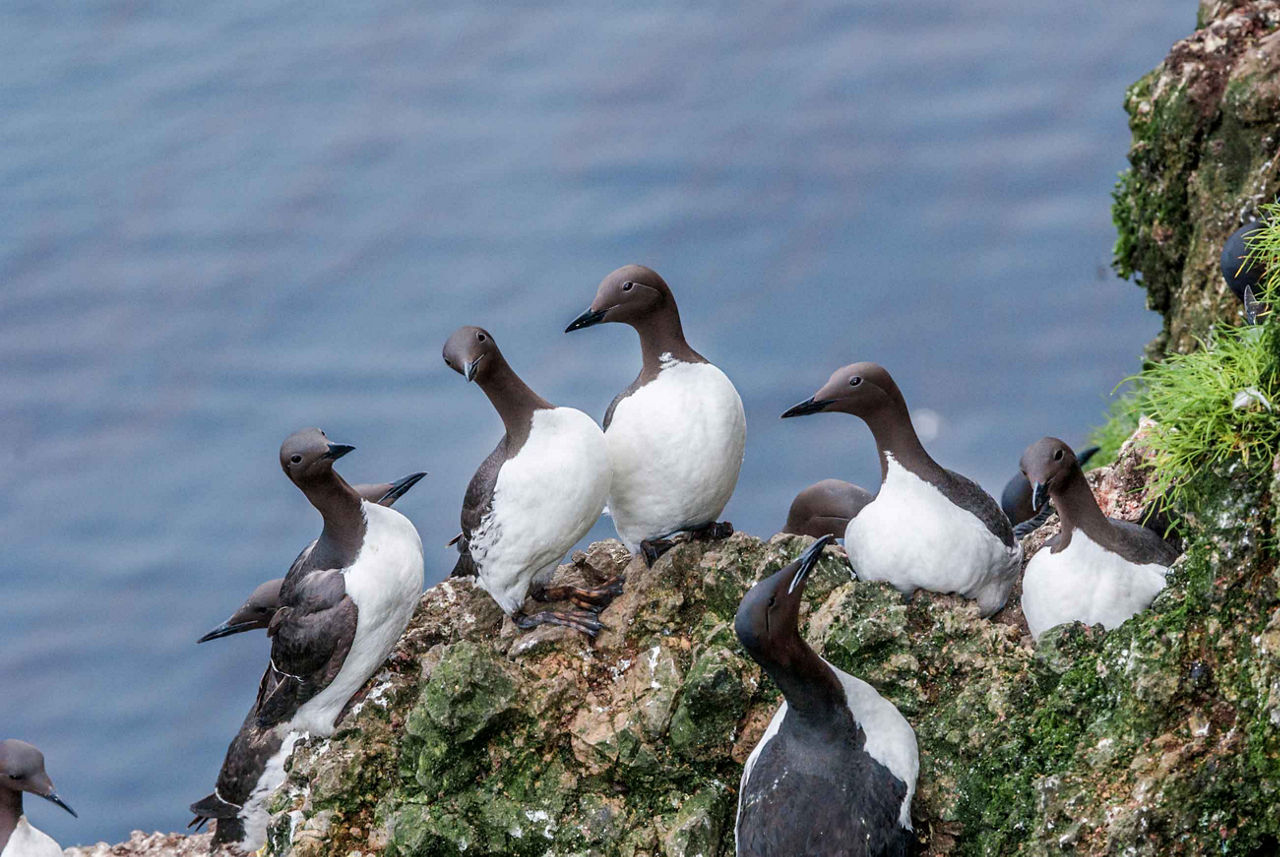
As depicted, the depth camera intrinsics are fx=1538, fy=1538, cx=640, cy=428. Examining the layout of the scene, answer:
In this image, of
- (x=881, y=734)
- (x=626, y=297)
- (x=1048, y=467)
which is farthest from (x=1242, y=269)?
(x=626, y=297)

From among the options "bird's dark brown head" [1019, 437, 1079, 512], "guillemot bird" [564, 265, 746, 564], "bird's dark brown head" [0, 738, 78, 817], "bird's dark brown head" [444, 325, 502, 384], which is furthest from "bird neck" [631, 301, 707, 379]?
"bird's dark brown head" [0, 738, 78, 817]

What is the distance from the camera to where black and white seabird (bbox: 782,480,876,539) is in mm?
7898

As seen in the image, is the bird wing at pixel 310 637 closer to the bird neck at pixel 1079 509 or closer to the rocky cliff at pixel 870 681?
the rocky cliff at pixel 870 681

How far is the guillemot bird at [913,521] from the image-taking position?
6547 millimetres

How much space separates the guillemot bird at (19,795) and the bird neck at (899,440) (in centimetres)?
489

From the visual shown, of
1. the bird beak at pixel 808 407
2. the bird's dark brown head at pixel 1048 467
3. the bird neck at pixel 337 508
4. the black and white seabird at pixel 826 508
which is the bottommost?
the black and white seabird at pixel 826 508

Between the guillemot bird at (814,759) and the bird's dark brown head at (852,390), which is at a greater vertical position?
the bird's dark brown head at (852,390)

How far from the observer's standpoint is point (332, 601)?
6.80 metres

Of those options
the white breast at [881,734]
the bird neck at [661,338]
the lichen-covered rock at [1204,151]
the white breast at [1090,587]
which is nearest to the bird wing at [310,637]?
the bird neck at [661,338]

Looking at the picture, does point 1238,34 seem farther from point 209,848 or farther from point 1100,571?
point 209,848

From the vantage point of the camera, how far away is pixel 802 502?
804 cm

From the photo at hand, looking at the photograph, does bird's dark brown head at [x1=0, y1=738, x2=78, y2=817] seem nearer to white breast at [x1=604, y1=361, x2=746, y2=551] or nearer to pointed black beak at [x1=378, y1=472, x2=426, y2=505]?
pointed black beak at [x1=378, y1=472, x2=426, y2=505]

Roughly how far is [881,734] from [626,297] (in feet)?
7.23

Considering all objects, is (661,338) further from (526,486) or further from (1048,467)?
(1048,467)
